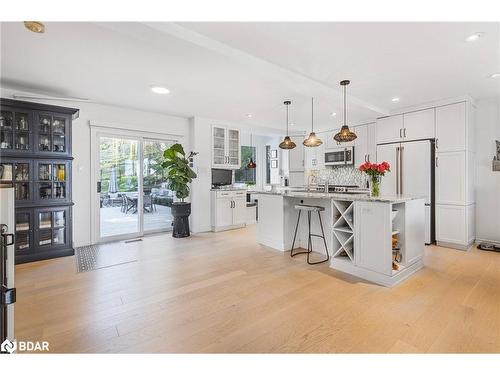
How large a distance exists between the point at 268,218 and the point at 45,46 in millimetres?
3509

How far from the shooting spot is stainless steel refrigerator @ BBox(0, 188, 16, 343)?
1.41m

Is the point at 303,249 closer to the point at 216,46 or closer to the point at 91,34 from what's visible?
the point at 216,46

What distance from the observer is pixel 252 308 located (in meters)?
2.28

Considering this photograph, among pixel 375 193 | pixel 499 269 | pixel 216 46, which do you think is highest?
pixel 216 46

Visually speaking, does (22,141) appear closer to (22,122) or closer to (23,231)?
(22,122)

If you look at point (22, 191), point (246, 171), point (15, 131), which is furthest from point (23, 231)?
point (246, 171)

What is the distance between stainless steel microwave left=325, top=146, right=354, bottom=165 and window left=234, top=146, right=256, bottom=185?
9.64 ft

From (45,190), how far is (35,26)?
8.16ft

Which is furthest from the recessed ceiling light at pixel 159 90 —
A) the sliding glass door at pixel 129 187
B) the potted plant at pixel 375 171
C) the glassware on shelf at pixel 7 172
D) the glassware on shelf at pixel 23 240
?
the potted plant at pixel 375 171

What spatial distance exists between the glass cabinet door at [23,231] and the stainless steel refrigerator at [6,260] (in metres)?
2.53

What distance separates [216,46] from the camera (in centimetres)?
244

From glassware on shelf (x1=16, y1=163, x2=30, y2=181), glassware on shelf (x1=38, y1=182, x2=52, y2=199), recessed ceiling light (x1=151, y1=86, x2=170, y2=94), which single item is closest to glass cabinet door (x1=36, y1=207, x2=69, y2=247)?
glassware on shelf (x1=38, y1=182, x2=52, y2=199)

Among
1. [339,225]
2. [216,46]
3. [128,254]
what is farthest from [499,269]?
[128,254]

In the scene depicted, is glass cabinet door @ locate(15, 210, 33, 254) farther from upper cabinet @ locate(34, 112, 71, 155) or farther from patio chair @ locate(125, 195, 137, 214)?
patio chair @ locate(125, 195, 137, 214)
